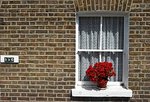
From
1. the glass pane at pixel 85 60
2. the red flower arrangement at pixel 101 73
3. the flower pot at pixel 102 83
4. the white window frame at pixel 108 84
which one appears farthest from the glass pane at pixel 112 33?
the flower pot at pixel 102 83

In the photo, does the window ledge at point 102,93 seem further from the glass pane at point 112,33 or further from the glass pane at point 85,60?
the glass pane at point 112,33

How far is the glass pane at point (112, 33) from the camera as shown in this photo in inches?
265

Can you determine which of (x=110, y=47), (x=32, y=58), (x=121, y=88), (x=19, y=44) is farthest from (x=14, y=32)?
(x=121, y=88)

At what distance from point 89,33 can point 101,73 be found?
0.95 meters

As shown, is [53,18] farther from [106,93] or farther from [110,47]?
[106,93]

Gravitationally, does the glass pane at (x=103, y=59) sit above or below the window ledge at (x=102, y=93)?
above

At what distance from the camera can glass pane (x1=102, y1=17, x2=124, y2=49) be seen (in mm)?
6727

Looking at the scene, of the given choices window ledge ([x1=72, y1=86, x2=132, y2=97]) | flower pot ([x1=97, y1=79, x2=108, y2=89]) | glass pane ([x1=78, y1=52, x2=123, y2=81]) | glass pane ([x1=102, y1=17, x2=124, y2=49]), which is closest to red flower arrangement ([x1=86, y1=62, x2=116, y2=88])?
flower pot ([x1=97, y1=79, x2=108, y2=89])

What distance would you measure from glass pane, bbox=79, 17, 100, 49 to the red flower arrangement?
507 millimetres

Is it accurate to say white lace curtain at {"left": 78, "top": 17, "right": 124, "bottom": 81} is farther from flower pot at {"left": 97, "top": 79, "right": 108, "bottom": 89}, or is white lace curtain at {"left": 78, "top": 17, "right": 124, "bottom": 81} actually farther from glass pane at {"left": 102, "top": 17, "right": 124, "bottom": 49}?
flower pot at {"left": 97, "top": 79, "right": 108, "bottom": 89}

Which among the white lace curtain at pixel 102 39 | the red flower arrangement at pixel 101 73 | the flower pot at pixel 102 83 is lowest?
the flower pot at pixel 102 83

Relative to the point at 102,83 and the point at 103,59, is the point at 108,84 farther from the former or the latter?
the point at 103,59

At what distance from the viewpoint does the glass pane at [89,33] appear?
6.74m

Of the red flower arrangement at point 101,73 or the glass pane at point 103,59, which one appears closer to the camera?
the red flower arrangement at point 101,73
